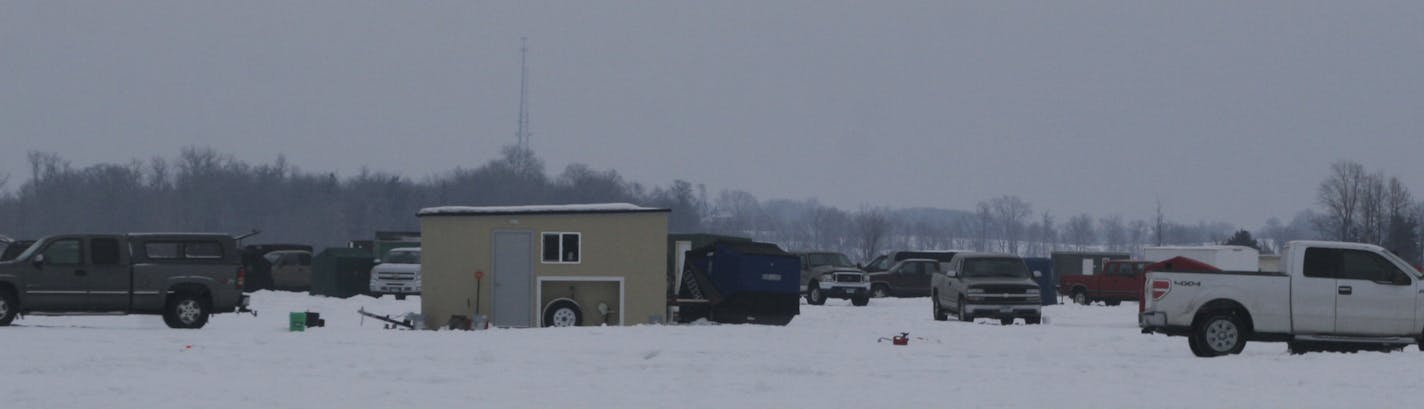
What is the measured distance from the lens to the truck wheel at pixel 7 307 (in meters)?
24.5

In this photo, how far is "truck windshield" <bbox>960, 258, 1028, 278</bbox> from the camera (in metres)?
33.0

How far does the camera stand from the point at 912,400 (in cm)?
1446

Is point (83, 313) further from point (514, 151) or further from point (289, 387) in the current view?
point (514, 151)

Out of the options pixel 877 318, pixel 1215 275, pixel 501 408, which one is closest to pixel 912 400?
pixel 501 408

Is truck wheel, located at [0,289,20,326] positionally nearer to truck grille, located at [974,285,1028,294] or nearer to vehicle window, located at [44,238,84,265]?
vehicle window, located at [44,238,84,265]

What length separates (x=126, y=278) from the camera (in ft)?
82.1

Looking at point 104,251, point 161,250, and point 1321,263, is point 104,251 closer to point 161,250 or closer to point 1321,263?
point 161,250

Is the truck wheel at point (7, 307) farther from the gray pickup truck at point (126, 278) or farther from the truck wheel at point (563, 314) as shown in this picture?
the truck wheel at point (563, 314)

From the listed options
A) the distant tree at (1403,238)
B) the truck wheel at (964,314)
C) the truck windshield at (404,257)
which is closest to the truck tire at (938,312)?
the truck wheel at (964,314)

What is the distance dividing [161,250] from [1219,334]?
1644 centimetres

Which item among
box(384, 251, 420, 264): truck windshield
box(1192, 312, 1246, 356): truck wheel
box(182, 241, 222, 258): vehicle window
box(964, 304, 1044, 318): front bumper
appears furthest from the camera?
box(384, 251, 420, 264): truck windshield

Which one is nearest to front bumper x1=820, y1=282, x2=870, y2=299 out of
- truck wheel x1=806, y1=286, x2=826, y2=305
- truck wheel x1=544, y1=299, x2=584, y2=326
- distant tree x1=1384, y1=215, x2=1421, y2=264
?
truck wheel x1=806, y1=286, x2=826, y2=305

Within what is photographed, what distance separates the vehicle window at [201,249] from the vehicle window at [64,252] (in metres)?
1.60

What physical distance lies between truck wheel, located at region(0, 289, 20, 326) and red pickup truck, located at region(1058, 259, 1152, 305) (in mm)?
32236
